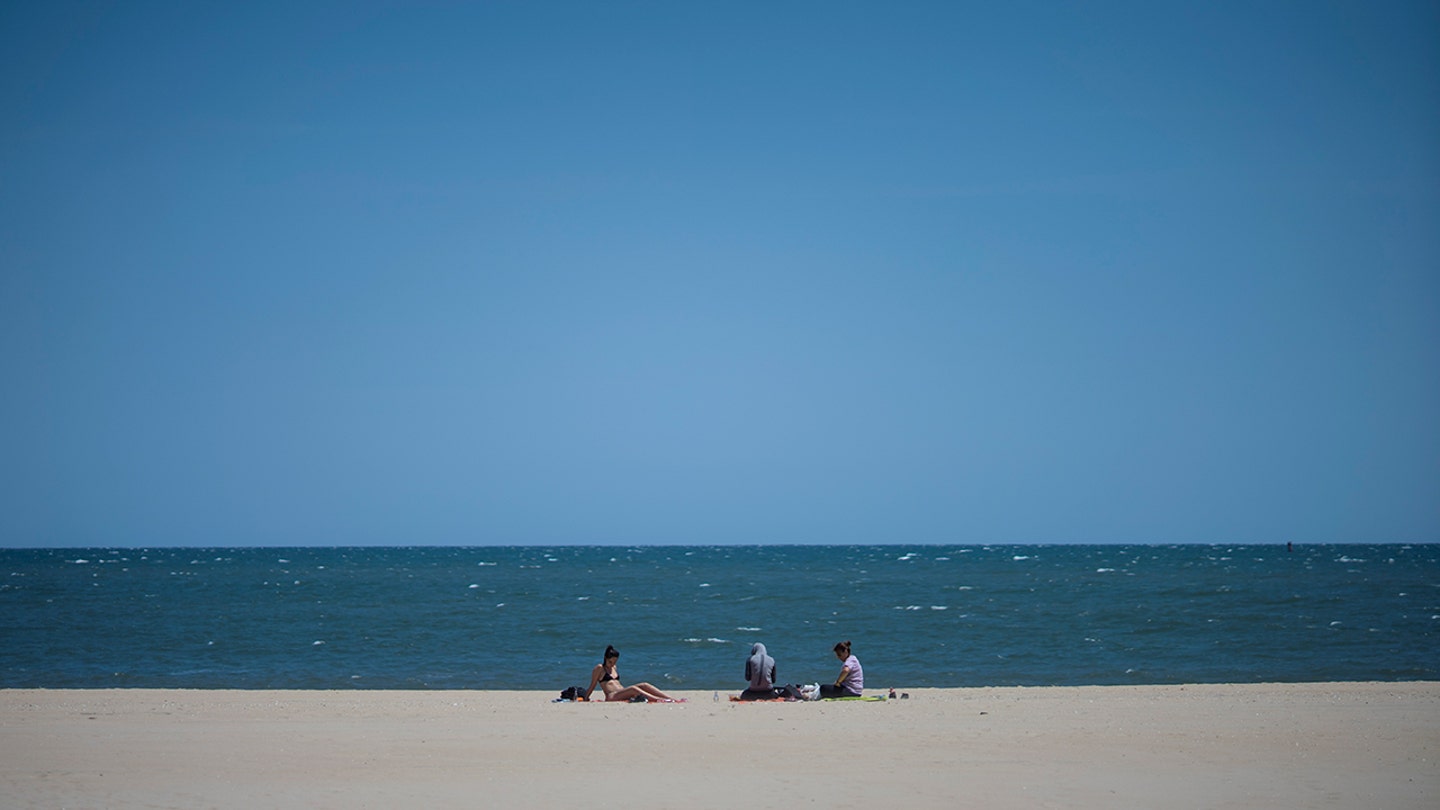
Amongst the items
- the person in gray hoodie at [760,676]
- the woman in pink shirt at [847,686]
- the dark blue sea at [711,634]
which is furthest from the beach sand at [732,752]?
the dark blue sea at [711,634]

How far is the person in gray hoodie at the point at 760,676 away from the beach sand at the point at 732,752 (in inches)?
30.0

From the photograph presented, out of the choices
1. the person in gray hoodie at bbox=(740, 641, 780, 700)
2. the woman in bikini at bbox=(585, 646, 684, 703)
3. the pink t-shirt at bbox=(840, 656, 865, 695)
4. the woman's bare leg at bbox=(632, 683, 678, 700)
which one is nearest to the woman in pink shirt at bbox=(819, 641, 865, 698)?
the pink t-shirt at bbox=(840, 656, 865, 695)

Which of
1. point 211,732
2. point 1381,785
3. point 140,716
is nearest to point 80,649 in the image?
point 140,716

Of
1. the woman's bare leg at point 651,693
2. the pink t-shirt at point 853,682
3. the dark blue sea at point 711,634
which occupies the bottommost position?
the dark blue sea at point 711,634

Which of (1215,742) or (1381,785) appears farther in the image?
(1215,742)

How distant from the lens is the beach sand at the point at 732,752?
10.8 metres

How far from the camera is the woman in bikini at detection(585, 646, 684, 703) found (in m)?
18.9

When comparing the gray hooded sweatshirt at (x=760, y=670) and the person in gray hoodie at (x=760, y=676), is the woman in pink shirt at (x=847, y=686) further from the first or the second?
the gray hooded sweatshirt at (x=760, y=670)

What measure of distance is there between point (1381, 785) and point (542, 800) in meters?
7.74

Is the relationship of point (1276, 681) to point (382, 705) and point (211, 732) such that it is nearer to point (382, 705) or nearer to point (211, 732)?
point (382, 705)

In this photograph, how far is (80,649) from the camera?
102 ft

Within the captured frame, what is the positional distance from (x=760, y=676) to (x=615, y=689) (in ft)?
7.97

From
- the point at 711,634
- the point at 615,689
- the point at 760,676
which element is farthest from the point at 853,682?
the point at 711,634

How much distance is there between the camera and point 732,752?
1334cm
